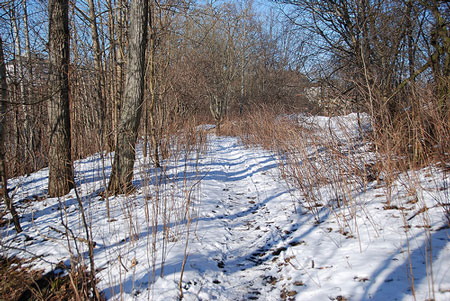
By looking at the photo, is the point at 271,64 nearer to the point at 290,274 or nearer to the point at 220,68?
the point at 220,68

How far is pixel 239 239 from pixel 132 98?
2867mm

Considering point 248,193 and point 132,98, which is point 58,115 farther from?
point 248,193

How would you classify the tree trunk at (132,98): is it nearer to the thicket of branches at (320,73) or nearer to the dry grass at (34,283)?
the thicket of branches at (320,73)

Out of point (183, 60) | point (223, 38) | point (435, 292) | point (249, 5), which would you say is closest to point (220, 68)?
point (223, 38)

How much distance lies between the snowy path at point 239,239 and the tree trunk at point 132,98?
1.44 metres

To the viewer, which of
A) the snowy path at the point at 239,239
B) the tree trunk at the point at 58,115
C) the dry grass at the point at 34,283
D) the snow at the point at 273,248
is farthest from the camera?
the tree trunk at the point at 58,115

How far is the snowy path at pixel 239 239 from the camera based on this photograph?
2.08 meters

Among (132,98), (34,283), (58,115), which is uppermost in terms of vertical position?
(132,98)

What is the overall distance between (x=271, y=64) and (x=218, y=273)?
49.8 feet

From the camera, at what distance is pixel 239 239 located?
2893mm

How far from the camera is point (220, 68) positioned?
13.4 m

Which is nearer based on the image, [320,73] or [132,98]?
[132,98]

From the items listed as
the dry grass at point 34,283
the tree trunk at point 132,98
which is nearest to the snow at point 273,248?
the dry grass at point 34,283

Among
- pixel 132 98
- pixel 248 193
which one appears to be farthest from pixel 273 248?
pixel 132 98
